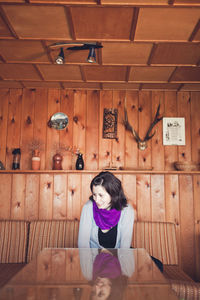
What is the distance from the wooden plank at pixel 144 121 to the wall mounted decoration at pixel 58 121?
881 millimetres

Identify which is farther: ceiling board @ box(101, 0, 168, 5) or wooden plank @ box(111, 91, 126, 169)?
wooden plank @ box(111, 91, 126, 169)

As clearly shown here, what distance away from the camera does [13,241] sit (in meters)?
2.65

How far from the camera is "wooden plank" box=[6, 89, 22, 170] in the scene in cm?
319

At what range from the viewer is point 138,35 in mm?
2105

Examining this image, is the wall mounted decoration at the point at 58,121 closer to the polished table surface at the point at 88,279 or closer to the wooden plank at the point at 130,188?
the wooden plank at the point at 130,188

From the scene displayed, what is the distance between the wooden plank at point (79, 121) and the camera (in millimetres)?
3195

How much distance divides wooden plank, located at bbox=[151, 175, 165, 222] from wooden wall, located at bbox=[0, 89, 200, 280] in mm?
11

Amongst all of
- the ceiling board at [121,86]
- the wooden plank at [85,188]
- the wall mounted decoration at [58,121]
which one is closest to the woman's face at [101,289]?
→ the wooden plank at [85,188]

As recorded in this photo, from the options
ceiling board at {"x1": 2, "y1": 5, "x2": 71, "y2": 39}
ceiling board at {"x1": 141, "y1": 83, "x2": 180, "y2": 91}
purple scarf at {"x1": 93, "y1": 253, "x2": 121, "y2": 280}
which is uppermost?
ceiling board at {"x1": 2, "y1": 5, "x2": 71, "y2": 39}

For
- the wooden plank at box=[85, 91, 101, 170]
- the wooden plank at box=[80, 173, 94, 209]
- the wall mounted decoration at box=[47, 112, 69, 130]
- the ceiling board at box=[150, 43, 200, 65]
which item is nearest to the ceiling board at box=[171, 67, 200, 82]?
the ceiling board at box=[150, 43, 200, 65]

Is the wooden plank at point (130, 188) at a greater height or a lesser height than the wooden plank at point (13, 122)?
lesser

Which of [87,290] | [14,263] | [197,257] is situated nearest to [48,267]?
[87,290]

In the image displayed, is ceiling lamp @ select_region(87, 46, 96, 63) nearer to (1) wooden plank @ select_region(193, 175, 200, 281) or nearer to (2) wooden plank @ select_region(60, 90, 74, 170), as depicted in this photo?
(2) wooden plank @ select_region(60, 90, 74, 170)

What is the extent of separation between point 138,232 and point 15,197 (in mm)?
1407
